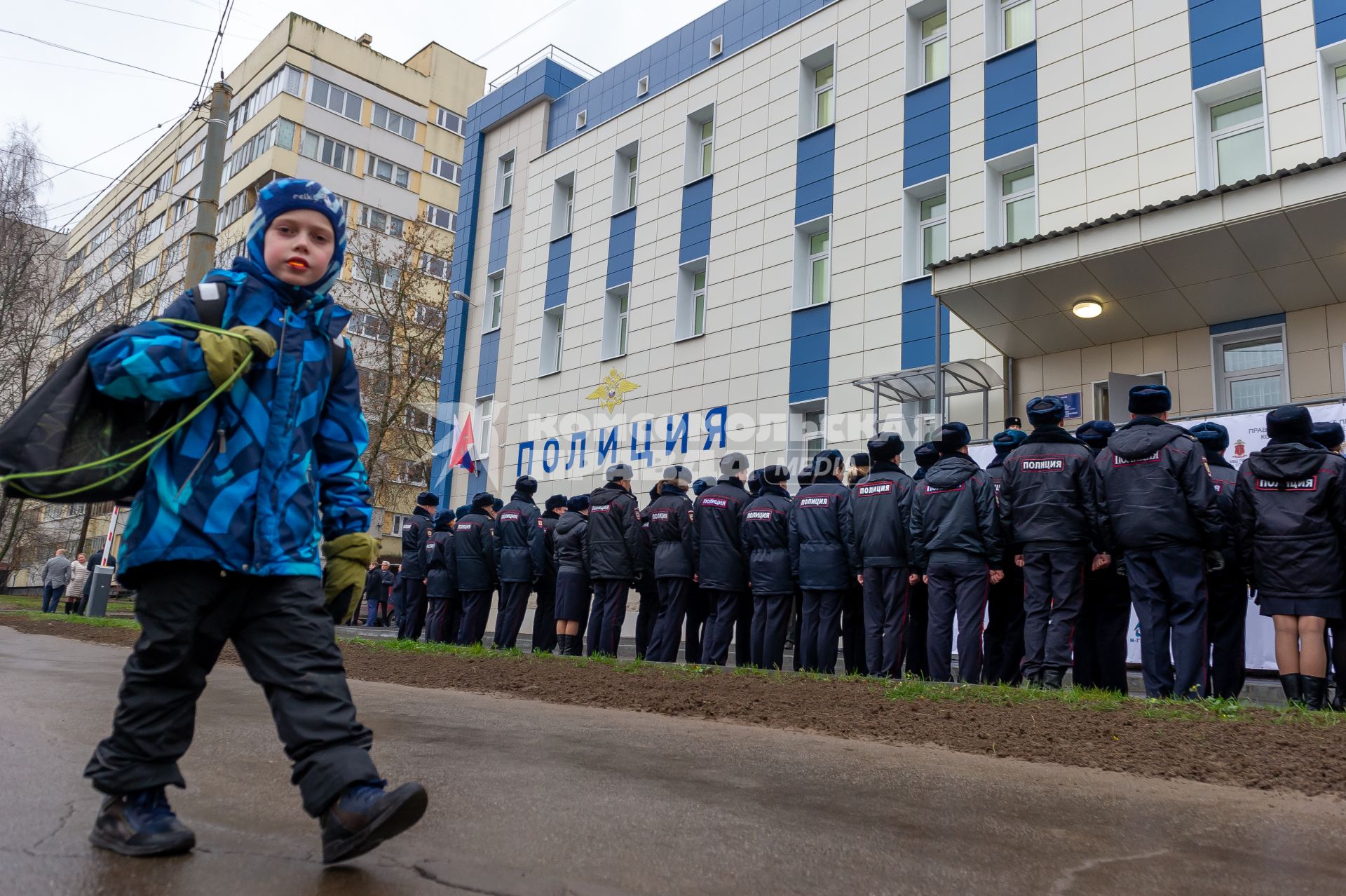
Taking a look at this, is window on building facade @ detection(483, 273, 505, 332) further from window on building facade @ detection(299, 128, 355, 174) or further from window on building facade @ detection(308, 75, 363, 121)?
window on building facade @ detection(308, 75, 363, 121)

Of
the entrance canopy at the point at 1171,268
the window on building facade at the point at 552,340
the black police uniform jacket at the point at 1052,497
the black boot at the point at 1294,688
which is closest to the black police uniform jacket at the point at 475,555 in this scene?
the entrance canopy at the point at 1171,268

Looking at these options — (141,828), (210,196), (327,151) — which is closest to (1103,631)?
(141,828)

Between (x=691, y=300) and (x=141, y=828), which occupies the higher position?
(x=691, y=300)

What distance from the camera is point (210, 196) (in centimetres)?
1447

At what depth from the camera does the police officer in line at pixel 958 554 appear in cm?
813

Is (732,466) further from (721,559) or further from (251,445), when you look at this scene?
(251,445)

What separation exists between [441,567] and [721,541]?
5.22m

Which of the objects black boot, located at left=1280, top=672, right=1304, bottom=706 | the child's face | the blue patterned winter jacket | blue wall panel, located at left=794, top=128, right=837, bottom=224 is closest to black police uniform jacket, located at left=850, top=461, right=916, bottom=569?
black boot, located at left=1280, top=672, right=1304, bottom=706

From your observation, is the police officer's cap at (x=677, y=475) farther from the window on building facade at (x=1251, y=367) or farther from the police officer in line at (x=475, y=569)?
the window on building facade at (x=1251, y=367)

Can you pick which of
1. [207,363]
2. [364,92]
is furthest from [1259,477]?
[364,92]

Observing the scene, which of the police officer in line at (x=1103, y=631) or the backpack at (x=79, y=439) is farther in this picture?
the police officer in line at (x=1103, y=631)

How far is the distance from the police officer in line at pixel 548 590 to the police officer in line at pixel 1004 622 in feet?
19.0

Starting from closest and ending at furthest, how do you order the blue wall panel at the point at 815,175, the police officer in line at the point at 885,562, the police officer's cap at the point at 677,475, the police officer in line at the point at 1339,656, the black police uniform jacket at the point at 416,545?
the police officer in line at the point at 1339,656 → the police officer in line at the point at 885,562 → the police officer's cap at the point at 677,475 → the black police uniform jacket at the point at 416,545 → the blue wall panel at the point at 815,175

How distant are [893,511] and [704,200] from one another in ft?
50.6
